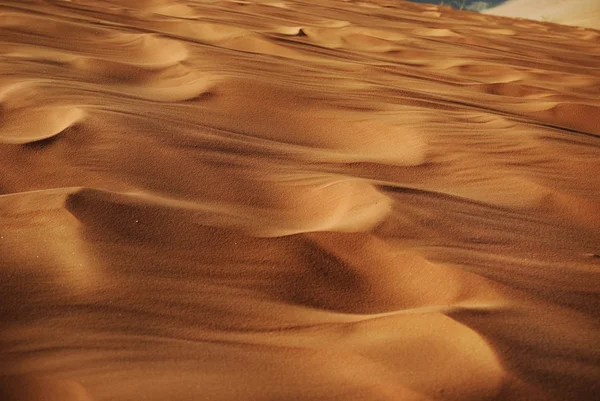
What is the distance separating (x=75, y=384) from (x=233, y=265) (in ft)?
1.39

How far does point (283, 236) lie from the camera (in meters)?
Result: 1.42

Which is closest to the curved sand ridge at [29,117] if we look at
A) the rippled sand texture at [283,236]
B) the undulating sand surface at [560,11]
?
the rippled sand texture at [283,236]

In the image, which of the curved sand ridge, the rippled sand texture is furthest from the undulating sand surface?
the curved sand ridge

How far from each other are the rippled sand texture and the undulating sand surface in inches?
587

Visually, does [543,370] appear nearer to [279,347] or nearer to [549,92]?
[279,347]

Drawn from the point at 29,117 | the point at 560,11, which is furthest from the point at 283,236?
the point at 560,11

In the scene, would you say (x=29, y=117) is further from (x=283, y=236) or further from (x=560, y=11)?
(x=560, y=11)

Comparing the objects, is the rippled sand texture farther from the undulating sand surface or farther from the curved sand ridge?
the undulating sand surface

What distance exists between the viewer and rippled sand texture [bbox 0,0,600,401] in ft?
3.32

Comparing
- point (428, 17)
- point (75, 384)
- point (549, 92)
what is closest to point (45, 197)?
point (75, 384)

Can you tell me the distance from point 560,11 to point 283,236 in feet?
70.8

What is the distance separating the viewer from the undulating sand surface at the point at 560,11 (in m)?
17.2

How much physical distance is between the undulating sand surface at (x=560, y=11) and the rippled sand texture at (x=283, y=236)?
14.9 m

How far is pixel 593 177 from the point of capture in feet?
6.60
